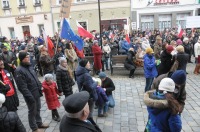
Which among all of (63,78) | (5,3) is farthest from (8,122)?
(5,3)

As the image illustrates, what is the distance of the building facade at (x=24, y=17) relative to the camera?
24.8 m

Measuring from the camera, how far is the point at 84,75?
4.66m

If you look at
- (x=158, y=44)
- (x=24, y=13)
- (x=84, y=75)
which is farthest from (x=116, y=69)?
(x=24, y=13)

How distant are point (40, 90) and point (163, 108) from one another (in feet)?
9.43

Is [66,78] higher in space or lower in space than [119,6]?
lower

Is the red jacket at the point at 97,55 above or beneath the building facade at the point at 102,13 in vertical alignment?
beneath

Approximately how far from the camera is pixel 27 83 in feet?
13.9

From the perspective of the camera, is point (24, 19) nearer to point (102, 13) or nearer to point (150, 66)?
point (102, 13)

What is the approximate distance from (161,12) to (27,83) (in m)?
20.9

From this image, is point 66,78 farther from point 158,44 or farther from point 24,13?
point 24,13

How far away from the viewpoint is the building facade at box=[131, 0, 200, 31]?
71.1ft

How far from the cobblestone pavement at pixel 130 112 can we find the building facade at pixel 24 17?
19.3 m

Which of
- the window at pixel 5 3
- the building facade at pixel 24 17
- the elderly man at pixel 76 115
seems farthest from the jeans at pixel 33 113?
the window at pixel 5 3

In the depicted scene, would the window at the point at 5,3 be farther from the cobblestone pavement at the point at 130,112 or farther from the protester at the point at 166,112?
the protester at the point at 166,112
